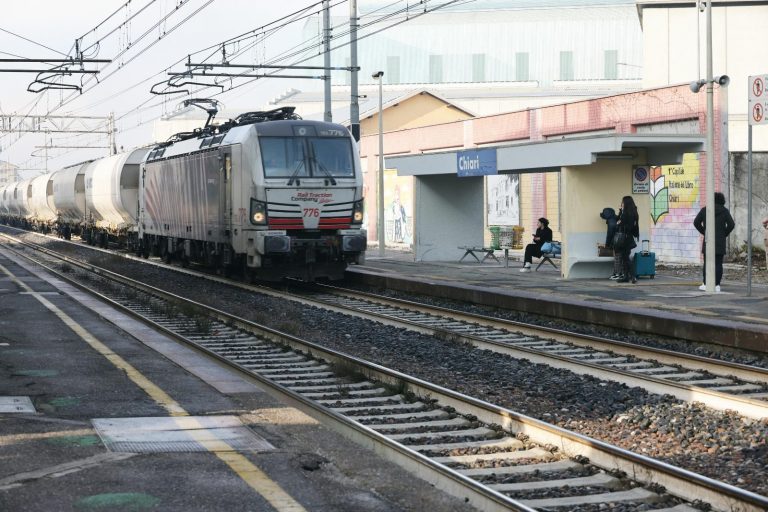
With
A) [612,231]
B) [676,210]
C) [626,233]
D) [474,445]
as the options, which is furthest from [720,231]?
[474,445]

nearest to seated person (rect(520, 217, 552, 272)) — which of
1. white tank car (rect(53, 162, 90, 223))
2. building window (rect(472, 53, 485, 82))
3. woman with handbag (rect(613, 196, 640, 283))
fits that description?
woman with handbag (rect(613, 196, 640, 283))

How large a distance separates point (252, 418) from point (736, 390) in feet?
15.6

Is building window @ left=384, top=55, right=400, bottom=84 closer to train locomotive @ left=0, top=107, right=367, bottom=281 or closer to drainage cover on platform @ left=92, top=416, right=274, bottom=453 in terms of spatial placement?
train locomotive @ left=0, top=107, right=367, bottom=281

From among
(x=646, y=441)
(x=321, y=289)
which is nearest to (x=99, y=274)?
(x=321, y=289)

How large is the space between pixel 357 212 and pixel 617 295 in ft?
21.2

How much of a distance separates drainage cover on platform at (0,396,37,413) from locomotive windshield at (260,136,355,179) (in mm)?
13069

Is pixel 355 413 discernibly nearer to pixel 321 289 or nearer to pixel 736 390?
pixel 736 390

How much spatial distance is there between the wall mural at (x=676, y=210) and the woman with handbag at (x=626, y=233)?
6467 millimetres

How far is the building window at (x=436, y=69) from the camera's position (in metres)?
87.8

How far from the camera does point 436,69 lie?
8781 centimetres

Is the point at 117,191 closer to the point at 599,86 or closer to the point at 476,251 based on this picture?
the point at 476,251

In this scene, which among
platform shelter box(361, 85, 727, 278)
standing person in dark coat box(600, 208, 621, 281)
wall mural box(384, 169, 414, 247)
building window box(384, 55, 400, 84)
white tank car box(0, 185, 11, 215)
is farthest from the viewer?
building window box(384, 55, 400, 84)

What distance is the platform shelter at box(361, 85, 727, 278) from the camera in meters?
22.7

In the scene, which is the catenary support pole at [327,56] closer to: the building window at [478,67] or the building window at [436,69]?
the building window at [478,67]
